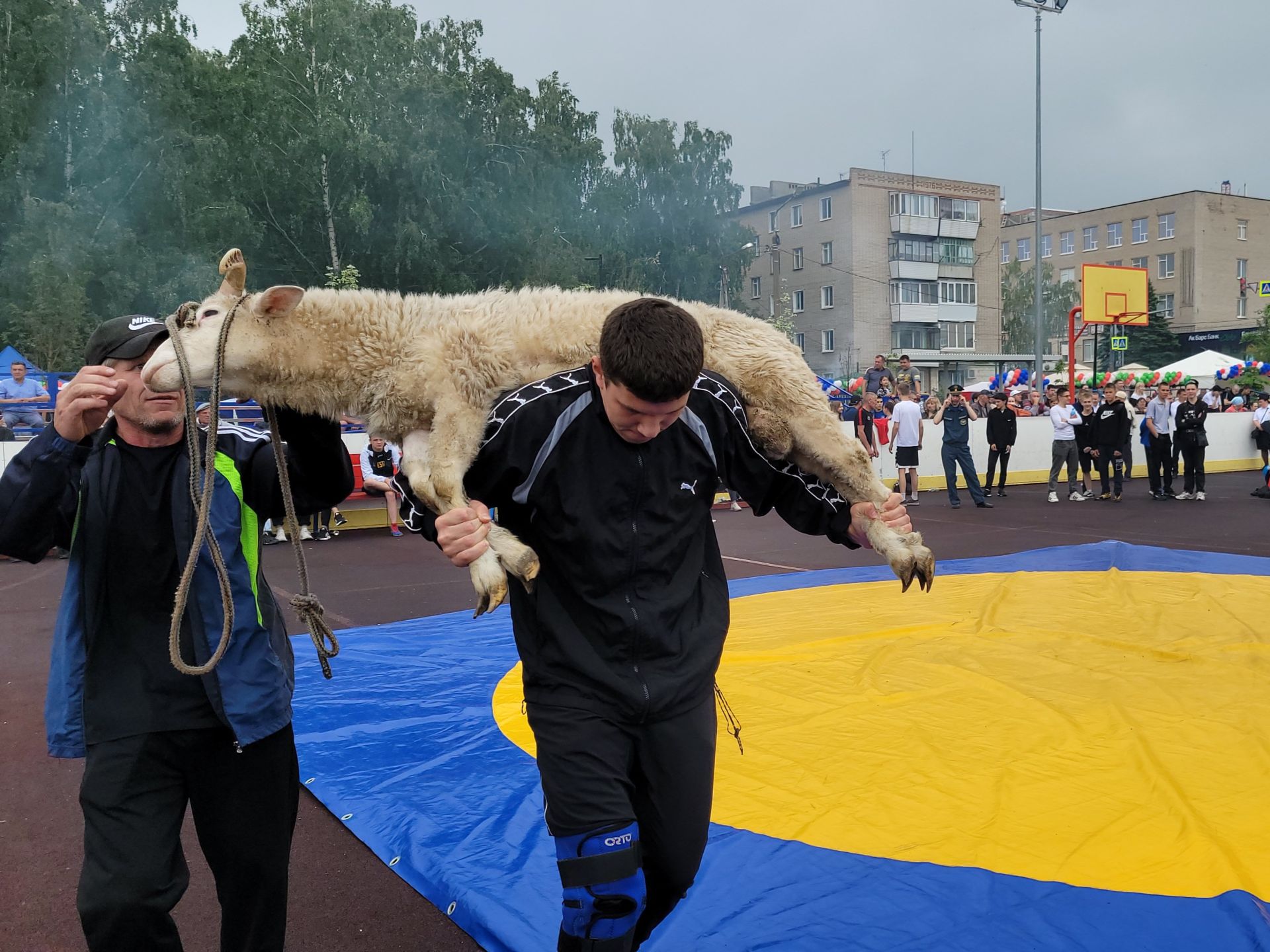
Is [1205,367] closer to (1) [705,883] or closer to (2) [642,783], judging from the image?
(1) [705,883]

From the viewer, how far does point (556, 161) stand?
3384cm

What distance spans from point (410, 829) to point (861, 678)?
9.54ft

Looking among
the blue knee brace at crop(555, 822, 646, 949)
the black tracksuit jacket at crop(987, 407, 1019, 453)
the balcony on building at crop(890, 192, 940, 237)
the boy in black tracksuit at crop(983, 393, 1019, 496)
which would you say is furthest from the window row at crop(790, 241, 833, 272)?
the blue knee brace at crop(555, 822, 646, 949)

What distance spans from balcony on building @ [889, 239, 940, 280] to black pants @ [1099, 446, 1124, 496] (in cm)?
4211

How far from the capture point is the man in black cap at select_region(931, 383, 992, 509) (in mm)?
15969

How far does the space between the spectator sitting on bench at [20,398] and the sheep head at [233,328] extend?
45.8 ft

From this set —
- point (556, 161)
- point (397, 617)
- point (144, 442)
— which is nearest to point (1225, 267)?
point (556, 161)

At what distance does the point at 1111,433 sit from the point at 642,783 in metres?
16.7

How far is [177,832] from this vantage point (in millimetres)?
2541

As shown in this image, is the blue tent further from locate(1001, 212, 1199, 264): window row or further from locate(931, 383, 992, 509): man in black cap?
locate(1001, 212, 1199, 264): window row

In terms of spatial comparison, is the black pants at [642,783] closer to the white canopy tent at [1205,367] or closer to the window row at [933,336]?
the white canopy tent at [1205,367]

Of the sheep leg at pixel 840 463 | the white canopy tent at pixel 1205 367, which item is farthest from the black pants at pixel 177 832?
the white canopy tent at pixel 1205 367

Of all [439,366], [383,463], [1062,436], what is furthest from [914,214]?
[439,366]

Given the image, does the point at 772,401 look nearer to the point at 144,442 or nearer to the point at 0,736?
the point at 144,442
